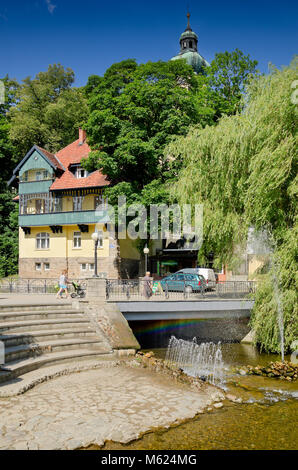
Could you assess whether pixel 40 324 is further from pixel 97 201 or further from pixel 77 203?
pixel 77 203

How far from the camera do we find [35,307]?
15.2 metres

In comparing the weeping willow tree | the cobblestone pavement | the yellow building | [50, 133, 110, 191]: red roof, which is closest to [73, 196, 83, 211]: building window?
the yellow building

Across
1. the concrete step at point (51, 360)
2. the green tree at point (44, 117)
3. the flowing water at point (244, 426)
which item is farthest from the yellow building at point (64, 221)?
the flowing water at point (244, 426)

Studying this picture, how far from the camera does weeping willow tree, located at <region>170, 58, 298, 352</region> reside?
15.5 meters

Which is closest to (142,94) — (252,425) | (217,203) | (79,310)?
(217,203)

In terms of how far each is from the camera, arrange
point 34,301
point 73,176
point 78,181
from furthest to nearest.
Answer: point 73,176
point 78,181
point 34,301

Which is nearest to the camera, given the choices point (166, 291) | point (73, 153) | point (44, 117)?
point (166, 291)

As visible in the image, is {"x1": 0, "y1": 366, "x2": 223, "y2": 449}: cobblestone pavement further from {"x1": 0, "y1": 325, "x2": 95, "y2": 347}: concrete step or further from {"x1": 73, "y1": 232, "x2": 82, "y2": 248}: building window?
{"x1": 73, "y1": 232, "x2": 82, "y2": 248}: building window

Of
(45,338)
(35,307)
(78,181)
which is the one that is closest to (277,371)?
(45,338)

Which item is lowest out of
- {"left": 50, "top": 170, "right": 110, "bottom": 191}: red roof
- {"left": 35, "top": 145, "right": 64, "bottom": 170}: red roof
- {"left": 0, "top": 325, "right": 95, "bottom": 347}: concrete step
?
{"left": 0, "top": 325, "right": 95, "bottom": 347}: concrete step

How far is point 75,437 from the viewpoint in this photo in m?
7.08

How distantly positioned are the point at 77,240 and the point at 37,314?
21980 millimetres

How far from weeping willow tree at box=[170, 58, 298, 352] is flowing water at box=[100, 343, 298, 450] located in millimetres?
4690

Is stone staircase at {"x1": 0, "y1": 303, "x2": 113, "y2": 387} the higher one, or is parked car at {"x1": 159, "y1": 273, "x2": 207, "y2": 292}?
parked car at {"x1": 159, "y1": 273, "x2": 207, "y2": 292}
